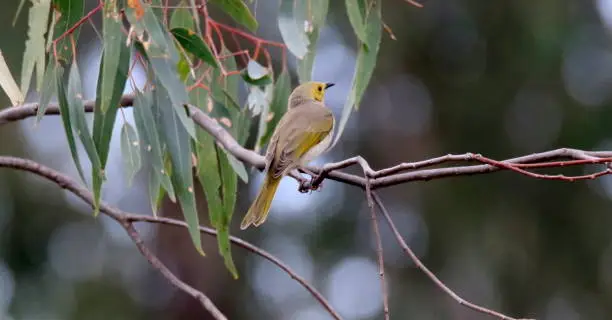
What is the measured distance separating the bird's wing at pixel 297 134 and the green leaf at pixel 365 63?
0.81ft

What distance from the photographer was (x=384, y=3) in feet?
29.5

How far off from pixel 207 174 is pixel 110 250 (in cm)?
663

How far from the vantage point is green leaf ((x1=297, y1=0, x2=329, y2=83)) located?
9.52ft

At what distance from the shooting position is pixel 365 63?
3004 millimetres

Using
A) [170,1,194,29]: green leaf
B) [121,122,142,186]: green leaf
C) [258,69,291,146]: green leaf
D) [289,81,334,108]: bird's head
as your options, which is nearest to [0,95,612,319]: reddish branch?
[121,122,142,186]: green leaf

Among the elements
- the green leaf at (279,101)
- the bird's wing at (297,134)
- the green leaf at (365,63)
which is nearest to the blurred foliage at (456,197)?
the bird's wing at (297,134)

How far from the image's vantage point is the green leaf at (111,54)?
2490 millimetres

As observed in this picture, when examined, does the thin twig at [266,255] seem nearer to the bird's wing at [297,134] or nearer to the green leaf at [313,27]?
the bird's wing at [297,134]

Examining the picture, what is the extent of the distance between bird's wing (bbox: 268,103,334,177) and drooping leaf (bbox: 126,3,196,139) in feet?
2.08

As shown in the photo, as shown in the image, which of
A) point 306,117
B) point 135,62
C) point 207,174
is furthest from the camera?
point 306,117

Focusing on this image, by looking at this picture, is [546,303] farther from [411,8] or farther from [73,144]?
[73,144]

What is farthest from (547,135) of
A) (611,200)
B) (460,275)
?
(460,275)

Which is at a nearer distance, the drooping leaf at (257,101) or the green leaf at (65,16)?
the green leaf at (65,16)

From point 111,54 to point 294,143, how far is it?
98cm
